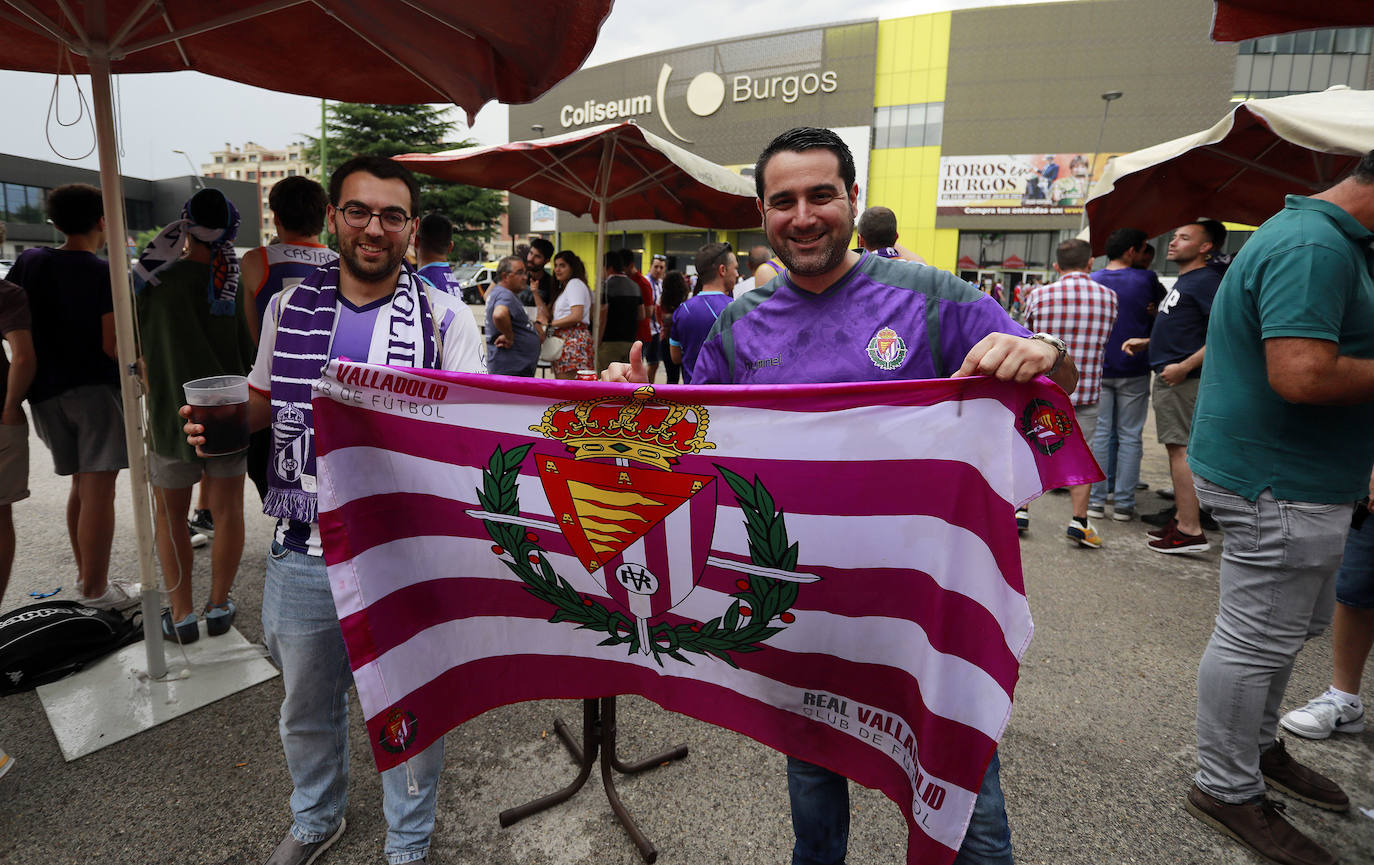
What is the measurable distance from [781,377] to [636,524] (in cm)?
54

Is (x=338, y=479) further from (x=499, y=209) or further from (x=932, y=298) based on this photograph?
(x=499, y=209)

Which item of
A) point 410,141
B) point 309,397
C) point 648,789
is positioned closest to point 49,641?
point 309,397

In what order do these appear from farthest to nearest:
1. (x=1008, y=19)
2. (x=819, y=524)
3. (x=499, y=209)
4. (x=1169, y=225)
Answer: (x=499, y=209)
(x=1008, y=19)
(x=1169, y=225)
(x=819, y=524)

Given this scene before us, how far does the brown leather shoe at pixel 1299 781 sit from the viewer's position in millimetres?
2490

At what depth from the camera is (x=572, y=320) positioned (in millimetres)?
6891

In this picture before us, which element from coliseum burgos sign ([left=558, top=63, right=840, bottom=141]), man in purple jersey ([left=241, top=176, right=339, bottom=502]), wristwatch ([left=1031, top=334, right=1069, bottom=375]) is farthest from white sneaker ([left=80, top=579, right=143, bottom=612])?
coliseum burgos sign ([left=558, top=63, right=840, bottom=141])

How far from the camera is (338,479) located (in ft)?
6.02

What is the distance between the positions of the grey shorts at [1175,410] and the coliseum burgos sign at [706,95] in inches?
1321

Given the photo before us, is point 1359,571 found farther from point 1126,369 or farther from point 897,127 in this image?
point 897,127

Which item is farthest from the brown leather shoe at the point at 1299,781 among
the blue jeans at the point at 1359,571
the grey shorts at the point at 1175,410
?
the grey shorts at the point at 1175,410

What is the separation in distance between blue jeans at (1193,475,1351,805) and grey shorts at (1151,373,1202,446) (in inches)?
127

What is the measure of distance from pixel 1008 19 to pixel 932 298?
38.5m

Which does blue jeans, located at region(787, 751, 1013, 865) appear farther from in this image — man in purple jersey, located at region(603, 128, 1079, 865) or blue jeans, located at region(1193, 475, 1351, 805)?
blue jeans, located at region(1193, 475, 1351, 805)

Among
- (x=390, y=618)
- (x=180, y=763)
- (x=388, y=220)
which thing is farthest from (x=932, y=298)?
(x=180, y=763)
